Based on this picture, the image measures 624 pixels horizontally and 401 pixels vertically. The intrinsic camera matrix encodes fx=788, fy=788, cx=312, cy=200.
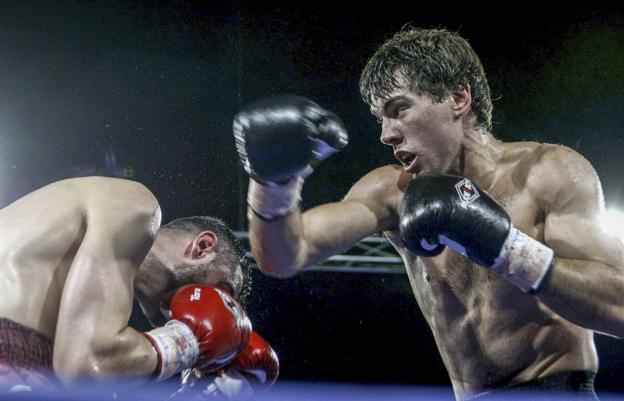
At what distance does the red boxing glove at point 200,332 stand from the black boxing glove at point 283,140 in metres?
0.37

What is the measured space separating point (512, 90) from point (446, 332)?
296 centimetres

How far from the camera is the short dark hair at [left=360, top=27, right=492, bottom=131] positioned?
2342 mm

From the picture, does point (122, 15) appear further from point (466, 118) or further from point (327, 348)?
point (466, 118)

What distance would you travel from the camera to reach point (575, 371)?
2129 mm

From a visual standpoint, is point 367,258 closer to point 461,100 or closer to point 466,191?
point 461,100

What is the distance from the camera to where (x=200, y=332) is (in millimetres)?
2139

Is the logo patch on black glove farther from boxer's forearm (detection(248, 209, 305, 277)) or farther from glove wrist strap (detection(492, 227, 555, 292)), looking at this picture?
boxer's forearm (detection(248, 209, 305, 277))

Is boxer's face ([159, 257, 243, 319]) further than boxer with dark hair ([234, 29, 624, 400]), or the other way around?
boxer's face ([159, 257, 243, 319])

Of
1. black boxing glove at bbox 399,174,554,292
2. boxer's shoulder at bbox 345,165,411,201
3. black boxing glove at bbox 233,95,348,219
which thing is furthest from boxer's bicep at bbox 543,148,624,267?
black boxing glove at bbox 233,95,348,219

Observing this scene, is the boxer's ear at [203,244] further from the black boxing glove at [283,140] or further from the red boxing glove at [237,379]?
the black boxing glove at [283,140]

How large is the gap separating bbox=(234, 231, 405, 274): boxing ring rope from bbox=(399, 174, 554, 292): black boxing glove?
2.35m

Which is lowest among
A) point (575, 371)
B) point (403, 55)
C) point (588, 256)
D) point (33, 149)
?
point (33, 149)

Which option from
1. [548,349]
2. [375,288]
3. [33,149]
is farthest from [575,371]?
[33,149]

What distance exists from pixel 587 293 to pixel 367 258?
7.91 feet
